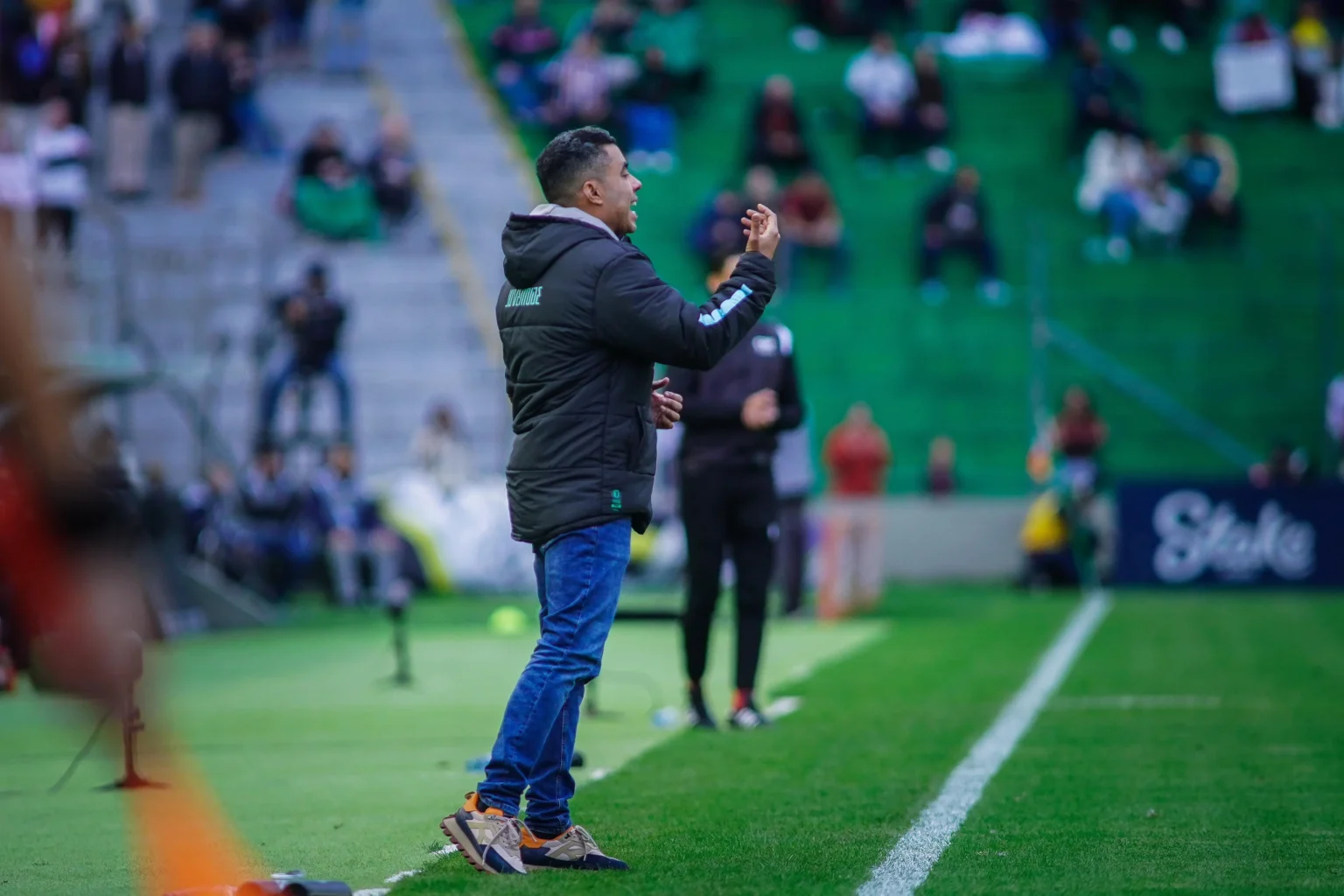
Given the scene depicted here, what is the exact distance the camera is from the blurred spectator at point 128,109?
27859 mm

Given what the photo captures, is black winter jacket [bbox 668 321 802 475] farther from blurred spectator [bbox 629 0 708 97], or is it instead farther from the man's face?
blurred spectator [bbox 629 0 708 97]

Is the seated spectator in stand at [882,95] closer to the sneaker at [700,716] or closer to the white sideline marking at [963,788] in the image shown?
the white sideline marking at [963,788]

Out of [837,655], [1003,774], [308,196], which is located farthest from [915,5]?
[1003,774]

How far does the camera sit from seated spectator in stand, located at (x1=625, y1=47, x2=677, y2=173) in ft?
92.7

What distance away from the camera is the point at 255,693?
13016 mm

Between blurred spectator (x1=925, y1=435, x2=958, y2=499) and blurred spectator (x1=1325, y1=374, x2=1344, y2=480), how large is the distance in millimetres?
4187

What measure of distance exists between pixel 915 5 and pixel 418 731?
2174cm

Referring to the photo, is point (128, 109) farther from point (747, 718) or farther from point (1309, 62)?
point (747, 718)

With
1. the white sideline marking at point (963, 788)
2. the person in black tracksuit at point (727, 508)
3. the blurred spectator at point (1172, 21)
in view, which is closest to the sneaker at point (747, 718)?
the person in black tracksuit at point (727, 508)

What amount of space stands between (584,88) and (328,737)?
1870 cm

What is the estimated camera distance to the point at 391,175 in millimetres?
27859

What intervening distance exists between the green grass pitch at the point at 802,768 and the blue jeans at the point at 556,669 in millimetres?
268

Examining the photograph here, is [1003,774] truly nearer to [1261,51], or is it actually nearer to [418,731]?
[418,731]

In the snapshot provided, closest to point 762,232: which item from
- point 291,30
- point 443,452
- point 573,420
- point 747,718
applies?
point 573,420
